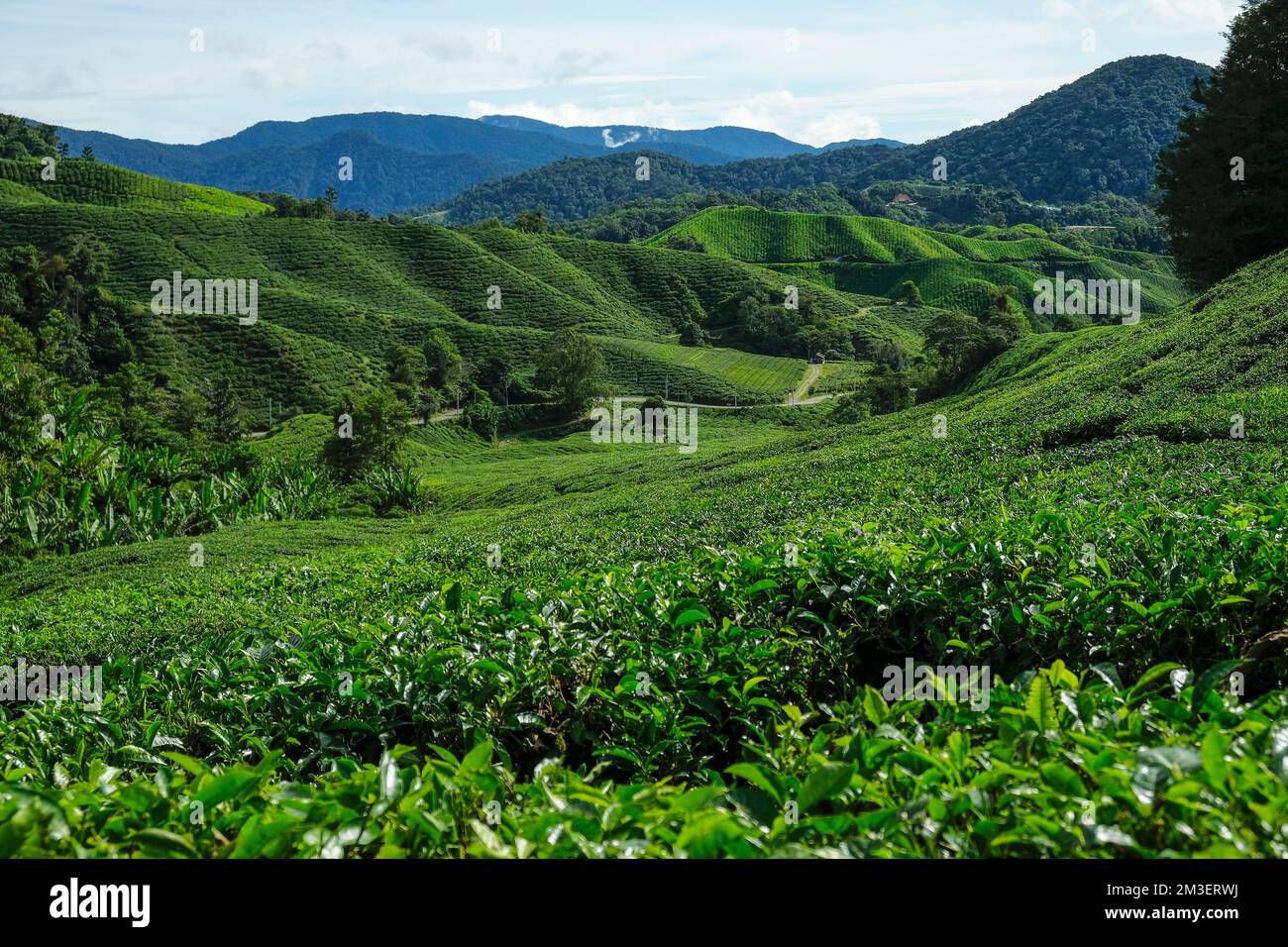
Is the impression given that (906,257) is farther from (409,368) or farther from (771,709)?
(771,709)

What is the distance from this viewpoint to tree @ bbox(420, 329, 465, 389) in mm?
84188

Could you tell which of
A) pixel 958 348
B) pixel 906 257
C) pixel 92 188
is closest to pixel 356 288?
pixel 92 188

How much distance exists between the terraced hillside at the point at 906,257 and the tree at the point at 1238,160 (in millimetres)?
89617

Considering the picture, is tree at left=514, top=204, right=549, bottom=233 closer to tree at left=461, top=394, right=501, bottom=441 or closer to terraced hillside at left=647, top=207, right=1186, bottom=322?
terraced hillside at left=647, top=207, right=1186, bottom=322

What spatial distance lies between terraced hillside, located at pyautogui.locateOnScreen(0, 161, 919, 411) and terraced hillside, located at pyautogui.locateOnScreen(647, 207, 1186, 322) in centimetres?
1492

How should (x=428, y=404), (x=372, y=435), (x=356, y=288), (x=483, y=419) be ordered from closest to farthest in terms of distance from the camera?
(x=372, y=435)
(x=428, y=404)
(x=483, y=419)
(x=356, y=288)

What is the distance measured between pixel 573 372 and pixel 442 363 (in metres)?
12.9

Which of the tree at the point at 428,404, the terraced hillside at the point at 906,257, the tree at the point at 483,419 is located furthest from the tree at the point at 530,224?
the tree at the point at 483,419

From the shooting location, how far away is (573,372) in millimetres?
81250

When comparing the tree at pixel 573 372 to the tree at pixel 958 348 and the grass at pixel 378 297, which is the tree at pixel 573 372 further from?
the tree at pixel 958 348

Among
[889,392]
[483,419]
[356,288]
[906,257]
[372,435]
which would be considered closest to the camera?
[372,435]

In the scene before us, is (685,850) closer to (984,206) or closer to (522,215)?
(522,215)

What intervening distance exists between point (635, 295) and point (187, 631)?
362 feet
